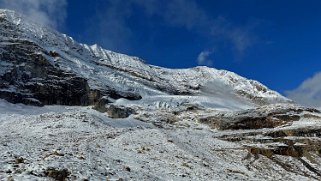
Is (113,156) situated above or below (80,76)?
below

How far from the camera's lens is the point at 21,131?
50031 millimetres

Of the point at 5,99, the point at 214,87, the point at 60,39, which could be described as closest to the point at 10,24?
the point at 60,39

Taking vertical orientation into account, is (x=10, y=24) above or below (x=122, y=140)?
above

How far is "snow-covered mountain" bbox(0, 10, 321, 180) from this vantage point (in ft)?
81.2

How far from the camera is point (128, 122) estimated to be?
69.9 m

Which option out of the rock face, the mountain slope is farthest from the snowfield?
the mountain slope

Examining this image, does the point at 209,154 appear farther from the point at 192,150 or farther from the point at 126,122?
the point at 126,122

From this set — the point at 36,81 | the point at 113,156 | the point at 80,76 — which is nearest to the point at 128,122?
the point at 36,81

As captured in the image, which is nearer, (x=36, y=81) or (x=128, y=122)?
(x=128, y=122)

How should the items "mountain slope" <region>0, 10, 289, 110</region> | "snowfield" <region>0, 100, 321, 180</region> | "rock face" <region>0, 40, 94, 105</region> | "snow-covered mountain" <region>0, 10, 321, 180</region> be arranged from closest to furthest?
"snowfield" <region>0, 100, 321, 180</region>, "snow-covered mountain" <region>0, 10, 321, 180</region>, "rock face" <region>0, 40, 94, 105</region>, "mountain slope" <region>0, 10, 289, 110</region>

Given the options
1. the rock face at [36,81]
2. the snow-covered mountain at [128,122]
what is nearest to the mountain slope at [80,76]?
the rock face at [36,81]

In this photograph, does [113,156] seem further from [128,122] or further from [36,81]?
[36,81]

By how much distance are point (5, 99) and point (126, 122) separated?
31.5 m

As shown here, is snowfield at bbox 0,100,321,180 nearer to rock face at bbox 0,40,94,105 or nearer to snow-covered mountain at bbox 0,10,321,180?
snow-covered mountain at bbox 0,10,321,180
